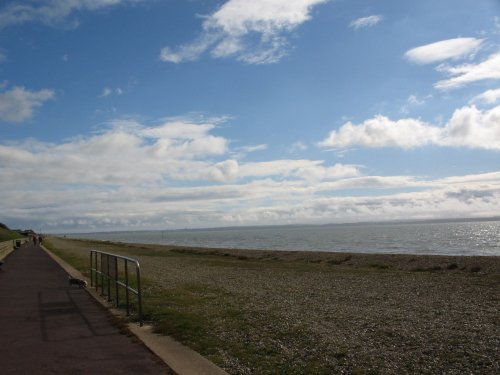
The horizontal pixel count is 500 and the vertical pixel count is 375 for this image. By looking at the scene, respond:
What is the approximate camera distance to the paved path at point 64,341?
18.0 feet

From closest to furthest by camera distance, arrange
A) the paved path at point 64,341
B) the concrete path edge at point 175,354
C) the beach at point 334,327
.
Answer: the concrete path edge at point 175,354
the paved path at point 64,341
the beach at point 334,327

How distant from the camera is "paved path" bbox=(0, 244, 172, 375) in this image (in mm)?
5482

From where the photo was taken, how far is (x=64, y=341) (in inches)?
264

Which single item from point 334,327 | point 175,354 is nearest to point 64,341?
point 175,354

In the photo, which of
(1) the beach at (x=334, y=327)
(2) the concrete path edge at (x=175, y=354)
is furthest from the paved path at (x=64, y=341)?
(1) the beach at (x=334, y=327)

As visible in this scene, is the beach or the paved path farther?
the beach

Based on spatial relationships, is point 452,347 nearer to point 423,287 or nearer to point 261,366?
point 261,366

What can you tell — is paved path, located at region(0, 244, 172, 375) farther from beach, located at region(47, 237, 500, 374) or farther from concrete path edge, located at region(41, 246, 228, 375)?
beach, located at region(47, 237, 500, 374)

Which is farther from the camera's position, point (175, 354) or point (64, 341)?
point (64, 341)

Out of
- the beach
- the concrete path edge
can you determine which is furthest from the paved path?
the beach

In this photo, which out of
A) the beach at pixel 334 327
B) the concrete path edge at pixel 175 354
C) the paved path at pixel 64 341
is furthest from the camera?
the beach at pixel 334 327

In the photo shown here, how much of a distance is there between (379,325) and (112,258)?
5.68 m

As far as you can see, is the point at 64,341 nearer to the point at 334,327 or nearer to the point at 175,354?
the point at 175,354

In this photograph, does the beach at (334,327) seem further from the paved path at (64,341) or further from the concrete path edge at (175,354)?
the paved path at (64,341)
